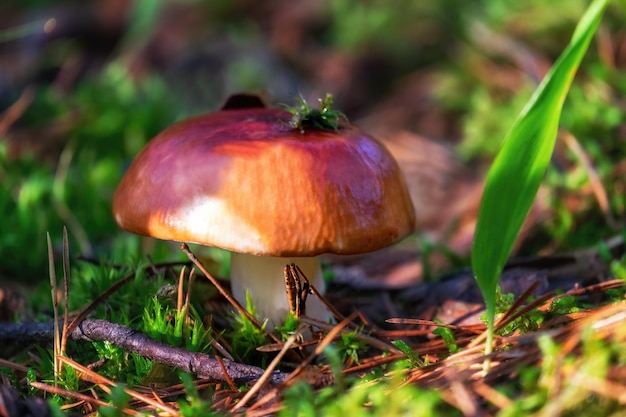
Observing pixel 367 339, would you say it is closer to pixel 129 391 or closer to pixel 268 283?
pixel 268 283

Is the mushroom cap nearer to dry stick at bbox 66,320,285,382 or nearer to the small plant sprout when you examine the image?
the small plant sprout

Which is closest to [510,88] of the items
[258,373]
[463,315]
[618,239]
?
[618,239]

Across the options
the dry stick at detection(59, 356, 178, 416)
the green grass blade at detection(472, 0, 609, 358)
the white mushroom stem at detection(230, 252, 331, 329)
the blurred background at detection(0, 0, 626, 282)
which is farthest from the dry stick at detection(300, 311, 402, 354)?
the blurred background at detection(0, 0, 626, 282)

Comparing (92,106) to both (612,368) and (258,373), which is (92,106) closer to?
(258,373)

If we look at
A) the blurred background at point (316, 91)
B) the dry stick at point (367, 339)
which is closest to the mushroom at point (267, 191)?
the dry stick at point (367, 339)

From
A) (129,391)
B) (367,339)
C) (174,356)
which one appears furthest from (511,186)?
(129,391)

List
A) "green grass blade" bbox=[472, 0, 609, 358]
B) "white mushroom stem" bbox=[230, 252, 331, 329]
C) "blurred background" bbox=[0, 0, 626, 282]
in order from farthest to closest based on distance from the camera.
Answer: "blurred background" bbox=[0, 0, 626, 282] < "white mushroom stem" bbox=[230, 252, 331, 329] < "green grass blade" bbox=[472, 0, 609, 358]
